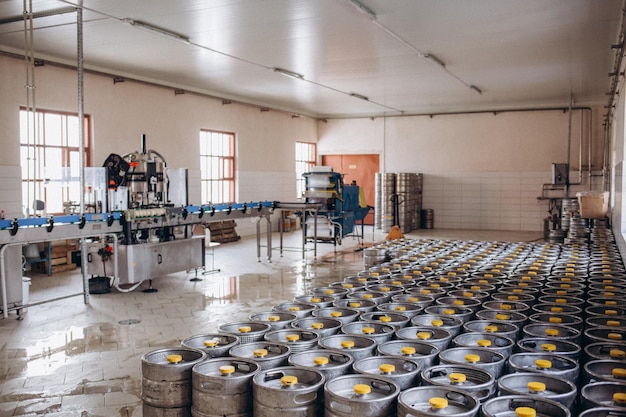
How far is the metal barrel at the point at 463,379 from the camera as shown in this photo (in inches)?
81.7

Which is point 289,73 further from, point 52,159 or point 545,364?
point 545,364

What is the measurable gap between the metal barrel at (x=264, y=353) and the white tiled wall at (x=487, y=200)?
45.1 feet

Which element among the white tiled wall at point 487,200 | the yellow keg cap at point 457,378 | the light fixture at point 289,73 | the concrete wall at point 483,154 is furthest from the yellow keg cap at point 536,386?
the white tiled wall at point 487,200

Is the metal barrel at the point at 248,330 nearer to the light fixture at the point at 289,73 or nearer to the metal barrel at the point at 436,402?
the metal barrel at the point at 436,402

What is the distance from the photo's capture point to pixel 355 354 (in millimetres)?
2477

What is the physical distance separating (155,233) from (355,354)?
615 centimetres

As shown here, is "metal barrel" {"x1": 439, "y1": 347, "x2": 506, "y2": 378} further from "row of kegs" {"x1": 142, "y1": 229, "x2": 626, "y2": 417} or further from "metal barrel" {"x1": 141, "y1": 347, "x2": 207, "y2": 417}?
"metal barrel" {"x1": 141, "y1": 347, "x2": 207, "y2": 417}

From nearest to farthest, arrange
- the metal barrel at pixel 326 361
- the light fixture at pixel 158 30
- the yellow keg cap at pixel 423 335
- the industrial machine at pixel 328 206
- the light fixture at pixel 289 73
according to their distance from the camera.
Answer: the metal barrel at pixel 326 361 < the yellow keg cap at pixel 423 335 < the light fixture at pixel 158 30 < the light fixture at pixel 289 73 < the industrial machine at pixel 328 206

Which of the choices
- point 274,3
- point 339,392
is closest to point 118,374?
point 339,392

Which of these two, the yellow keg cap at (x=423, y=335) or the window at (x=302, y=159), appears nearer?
the yellow keg cap at (x=423, y=335)

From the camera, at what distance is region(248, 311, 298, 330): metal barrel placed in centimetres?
303

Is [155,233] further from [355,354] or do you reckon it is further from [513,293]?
[355,354]

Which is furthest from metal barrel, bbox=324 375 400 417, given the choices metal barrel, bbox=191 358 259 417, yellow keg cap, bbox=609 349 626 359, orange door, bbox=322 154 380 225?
orange door, bbox=322 154 380 225

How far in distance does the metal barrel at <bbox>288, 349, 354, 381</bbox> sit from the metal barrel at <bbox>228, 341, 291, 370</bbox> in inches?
2.2
